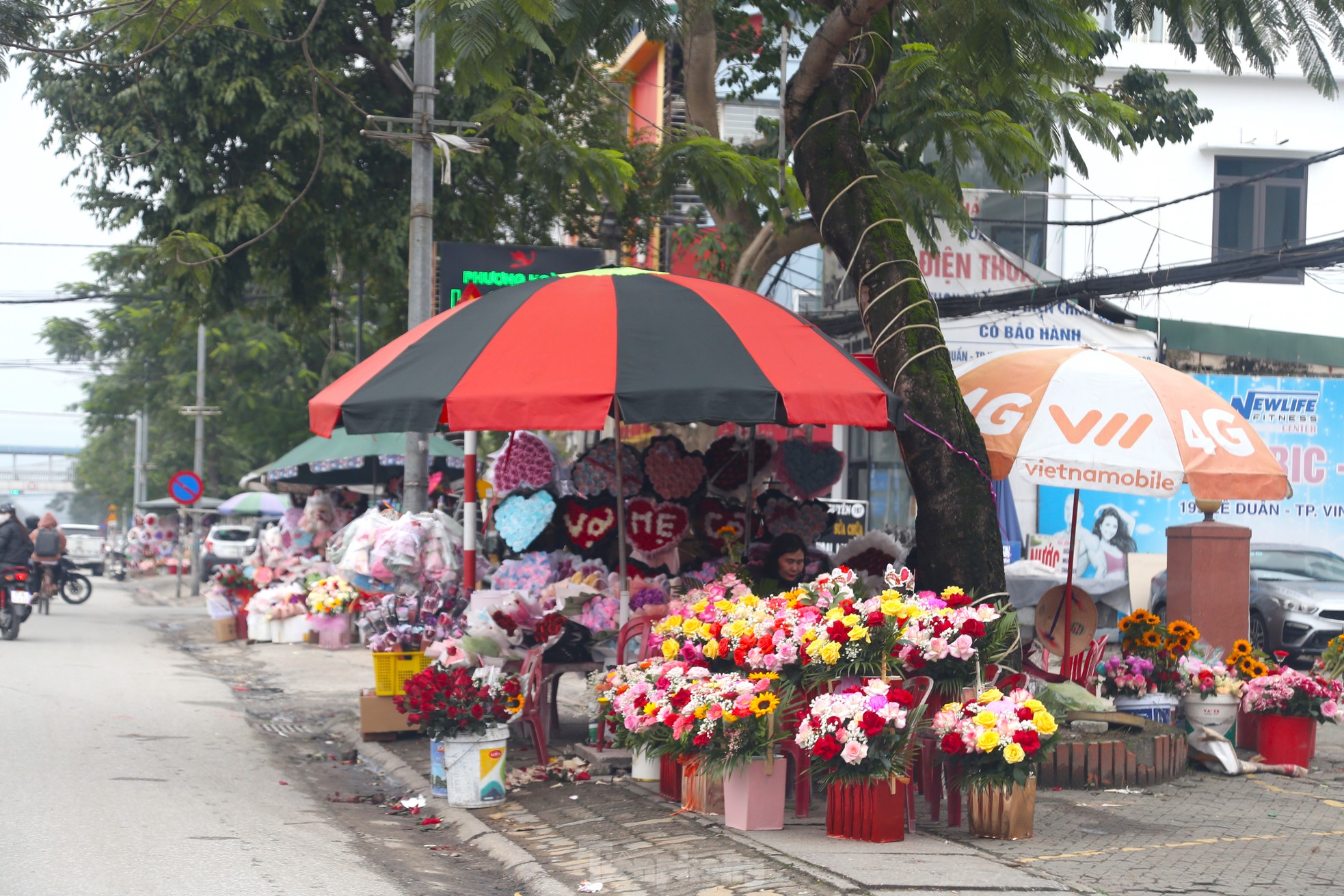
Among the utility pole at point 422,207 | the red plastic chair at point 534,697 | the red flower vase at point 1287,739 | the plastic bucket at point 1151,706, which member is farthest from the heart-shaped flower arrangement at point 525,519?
the red flower vase at point 1287,739

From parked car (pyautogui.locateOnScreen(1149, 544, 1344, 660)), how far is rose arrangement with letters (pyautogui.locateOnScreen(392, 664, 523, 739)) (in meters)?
10.3

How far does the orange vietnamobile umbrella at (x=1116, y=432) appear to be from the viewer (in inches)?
311

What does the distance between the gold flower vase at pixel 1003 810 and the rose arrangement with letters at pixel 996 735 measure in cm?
7

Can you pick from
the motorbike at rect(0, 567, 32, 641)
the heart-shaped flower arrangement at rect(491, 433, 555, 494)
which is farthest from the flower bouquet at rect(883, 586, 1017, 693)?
the motorbike at rect(0, 567, 32, 641)

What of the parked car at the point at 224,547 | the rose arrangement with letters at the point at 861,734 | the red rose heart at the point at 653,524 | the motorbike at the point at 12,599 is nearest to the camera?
the rose arrangement with letters at the point at 861,734

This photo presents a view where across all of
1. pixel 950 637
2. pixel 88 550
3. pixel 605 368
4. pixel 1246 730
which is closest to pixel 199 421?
pixel 88 550

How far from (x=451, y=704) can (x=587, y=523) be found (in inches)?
80.7

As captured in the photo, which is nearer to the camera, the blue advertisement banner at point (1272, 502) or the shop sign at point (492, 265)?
the shop sign at point (492, 265)

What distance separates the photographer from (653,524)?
29.5 ft

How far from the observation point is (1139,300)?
21.3 m

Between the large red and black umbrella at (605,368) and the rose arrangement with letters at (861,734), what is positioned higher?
the large red and black umbrella at (605,368)

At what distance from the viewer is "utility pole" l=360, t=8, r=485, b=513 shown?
499 inches

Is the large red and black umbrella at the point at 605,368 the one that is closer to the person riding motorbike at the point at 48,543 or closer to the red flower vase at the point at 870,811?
the red flower vase at the point at 870,811

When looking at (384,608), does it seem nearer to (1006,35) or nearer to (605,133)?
(1006,35)
